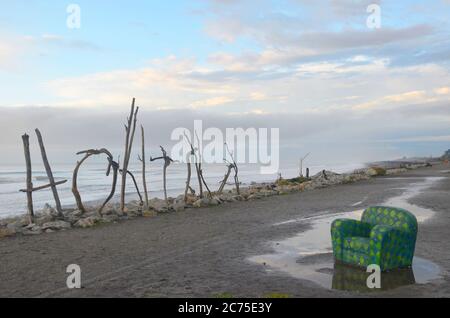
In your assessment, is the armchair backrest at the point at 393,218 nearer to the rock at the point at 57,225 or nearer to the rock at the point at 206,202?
the rock at the point at 57,225

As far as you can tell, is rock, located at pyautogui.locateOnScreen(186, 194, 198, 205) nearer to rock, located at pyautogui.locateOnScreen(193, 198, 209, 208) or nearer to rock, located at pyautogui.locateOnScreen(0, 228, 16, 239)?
rock, located at pyautogui.locateOnScreen(193, 198, 209, 208)

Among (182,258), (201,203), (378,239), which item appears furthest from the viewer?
(201,203)

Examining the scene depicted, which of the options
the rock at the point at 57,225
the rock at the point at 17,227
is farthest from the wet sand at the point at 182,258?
the rock at the point at 17,227

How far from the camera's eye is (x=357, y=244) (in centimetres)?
764

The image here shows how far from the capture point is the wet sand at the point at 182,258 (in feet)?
22.0

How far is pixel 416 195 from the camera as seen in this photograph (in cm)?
2217

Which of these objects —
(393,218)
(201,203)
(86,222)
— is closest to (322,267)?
(393,218)

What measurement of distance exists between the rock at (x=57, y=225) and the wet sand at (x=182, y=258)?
637mm

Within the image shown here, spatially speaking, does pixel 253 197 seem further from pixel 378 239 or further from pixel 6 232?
pixel 378 239

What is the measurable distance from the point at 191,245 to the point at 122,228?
11.9 ft

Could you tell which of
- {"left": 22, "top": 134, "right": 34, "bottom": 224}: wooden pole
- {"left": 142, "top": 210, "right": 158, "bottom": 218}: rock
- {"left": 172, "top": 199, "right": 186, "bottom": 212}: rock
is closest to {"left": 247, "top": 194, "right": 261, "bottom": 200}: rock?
{"left": 172, "top": 199, "right": 186, "bottom": 212}: rock

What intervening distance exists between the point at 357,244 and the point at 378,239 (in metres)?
0.44

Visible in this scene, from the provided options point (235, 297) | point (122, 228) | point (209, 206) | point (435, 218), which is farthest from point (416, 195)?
point (235, 297)

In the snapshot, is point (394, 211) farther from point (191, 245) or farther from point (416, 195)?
point (416, 195)
